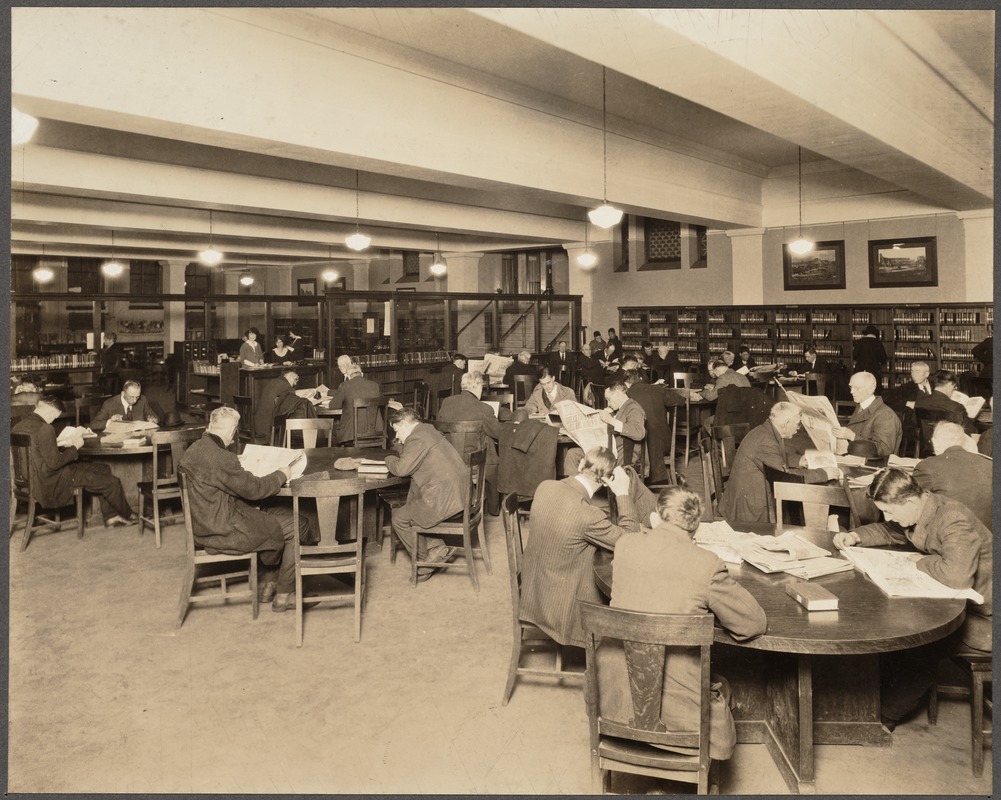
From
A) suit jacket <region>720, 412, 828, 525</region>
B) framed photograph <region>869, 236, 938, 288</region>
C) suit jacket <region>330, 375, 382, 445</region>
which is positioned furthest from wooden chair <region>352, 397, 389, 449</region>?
framed photograph <region>869, 236, 938, 288</region>

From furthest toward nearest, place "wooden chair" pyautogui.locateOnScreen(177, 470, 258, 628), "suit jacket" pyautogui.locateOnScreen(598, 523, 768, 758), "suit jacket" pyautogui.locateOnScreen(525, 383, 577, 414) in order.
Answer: "suit jacket" pyautogui.locateOnScreen(525, 383, 577, 414)
"wooden chair" pyautogui.locateOnScreen(177, 470, 258, 628)
"suit jacket" pyautogui.locateOnScreen(598, 523, 768, 758)

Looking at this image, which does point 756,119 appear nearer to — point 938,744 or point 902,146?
point 902,146

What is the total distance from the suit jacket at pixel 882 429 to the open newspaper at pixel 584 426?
1926mm

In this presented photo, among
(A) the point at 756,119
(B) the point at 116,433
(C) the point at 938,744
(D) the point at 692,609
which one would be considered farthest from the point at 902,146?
(B) the point at 116,433

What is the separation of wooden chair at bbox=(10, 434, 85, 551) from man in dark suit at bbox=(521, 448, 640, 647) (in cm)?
449

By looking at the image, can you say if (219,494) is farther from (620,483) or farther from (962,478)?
(962,478)

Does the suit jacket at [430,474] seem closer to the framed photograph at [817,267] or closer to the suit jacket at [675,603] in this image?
the suit jacket at [675,603]

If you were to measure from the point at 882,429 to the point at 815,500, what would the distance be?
7.30 feet

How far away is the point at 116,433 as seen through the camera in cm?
684

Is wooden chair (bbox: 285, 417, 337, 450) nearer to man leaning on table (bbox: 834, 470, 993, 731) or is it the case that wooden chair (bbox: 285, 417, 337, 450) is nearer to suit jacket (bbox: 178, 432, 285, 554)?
suit jacket (bbox: 178, 432, 285, 554)

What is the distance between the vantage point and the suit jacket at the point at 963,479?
3750mm

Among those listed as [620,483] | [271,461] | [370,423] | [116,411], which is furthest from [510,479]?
[116,411]

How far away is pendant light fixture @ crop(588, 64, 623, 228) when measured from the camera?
25.4 feet

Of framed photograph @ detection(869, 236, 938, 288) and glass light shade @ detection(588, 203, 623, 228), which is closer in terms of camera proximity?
glass light shade @ detection(588, 203, 623, 228)
